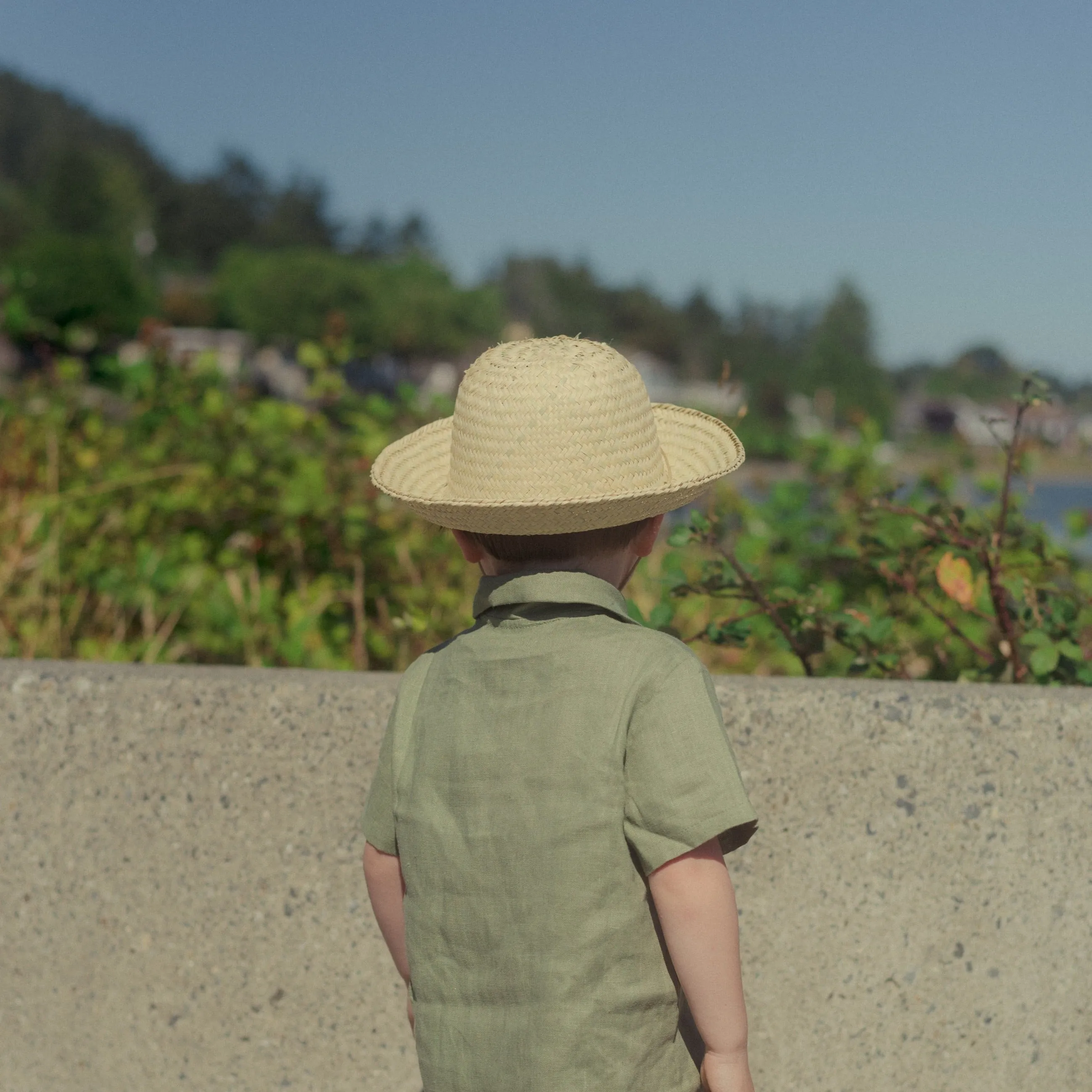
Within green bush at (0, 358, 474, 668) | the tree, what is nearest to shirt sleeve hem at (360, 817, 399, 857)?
green bush at (0, 358, 474, 668)

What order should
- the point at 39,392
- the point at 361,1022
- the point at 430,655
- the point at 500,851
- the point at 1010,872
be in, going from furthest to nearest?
the point at 39,392
the point at 361,1022
the point at 1010,872
the point at 430,655
the point at 500,851

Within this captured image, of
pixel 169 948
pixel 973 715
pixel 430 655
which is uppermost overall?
pixel 430 655

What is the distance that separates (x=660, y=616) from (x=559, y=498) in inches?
35.0

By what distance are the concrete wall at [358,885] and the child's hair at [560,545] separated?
64 centimetres

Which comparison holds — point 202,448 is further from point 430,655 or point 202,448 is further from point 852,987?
point 852,987

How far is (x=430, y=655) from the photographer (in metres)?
1.57

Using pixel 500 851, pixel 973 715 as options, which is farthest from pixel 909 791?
pixel 500 851

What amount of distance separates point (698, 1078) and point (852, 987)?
65 cm

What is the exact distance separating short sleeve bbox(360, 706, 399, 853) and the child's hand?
473mm

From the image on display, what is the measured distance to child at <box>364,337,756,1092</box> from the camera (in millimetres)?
1347

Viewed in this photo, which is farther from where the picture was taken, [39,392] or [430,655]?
[39,392]

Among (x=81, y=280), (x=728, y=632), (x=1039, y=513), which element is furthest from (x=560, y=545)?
(x=81, y=280)

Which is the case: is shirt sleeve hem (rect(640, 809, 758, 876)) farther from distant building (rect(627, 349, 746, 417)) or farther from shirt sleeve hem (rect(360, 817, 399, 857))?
distant building (rect(627, 349, 746, 417))

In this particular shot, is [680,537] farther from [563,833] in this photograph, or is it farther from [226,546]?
[226,546]
